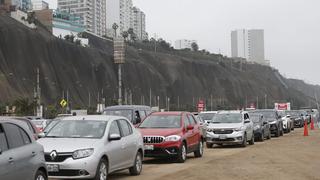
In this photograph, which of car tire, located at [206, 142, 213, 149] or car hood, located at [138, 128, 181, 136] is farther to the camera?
car tire, located at [206, 142, 213, 149]

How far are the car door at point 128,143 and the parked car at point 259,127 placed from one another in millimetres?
18100

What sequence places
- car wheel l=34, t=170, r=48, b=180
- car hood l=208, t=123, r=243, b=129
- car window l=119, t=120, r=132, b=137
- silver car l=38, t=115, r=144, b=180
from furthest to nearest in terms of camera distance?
car hood l=208, t=123, r=243, b=129
car window l=119, t=120, r=132, b=137
silver car l=38, t=115, r=144, b=180
car wheel l=34, t=170, r=48, b=180

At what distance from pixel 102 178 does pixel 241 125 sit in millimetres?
15288

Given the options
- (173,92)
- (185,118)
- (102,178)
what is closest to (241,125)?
(185,118)

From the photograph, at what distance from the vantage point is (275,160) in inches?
753

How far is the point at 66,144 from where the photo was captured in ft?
41.5

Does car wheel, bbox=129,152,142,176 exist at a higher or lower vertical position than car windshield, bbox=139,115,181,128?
lower

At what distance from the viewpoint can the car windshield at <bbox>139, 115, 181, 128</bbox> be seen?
1956 centimetres

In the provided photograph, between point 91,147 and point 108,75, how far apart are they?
12364 centimetres

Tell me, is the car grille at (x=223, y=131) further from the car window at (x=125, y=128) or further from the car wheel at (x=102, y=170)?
the car wheel at (x=102, y=170)

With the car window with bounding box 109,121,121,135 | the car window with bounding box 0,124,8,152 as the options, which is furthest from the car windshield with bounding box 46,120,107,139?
the car window with bounding box 0,124,8,152

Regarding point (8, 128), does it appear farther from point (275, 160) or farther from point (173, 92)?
point (173, 92)

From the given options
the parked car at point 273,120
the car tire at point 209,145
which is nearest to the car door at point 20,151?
the car tire at point 209,145

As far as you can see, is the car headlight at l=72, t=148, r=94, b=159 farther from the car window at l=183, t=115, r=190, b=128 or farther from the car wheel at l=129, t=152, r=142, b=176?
the car window at l=183, t=115, r=190, b=128
